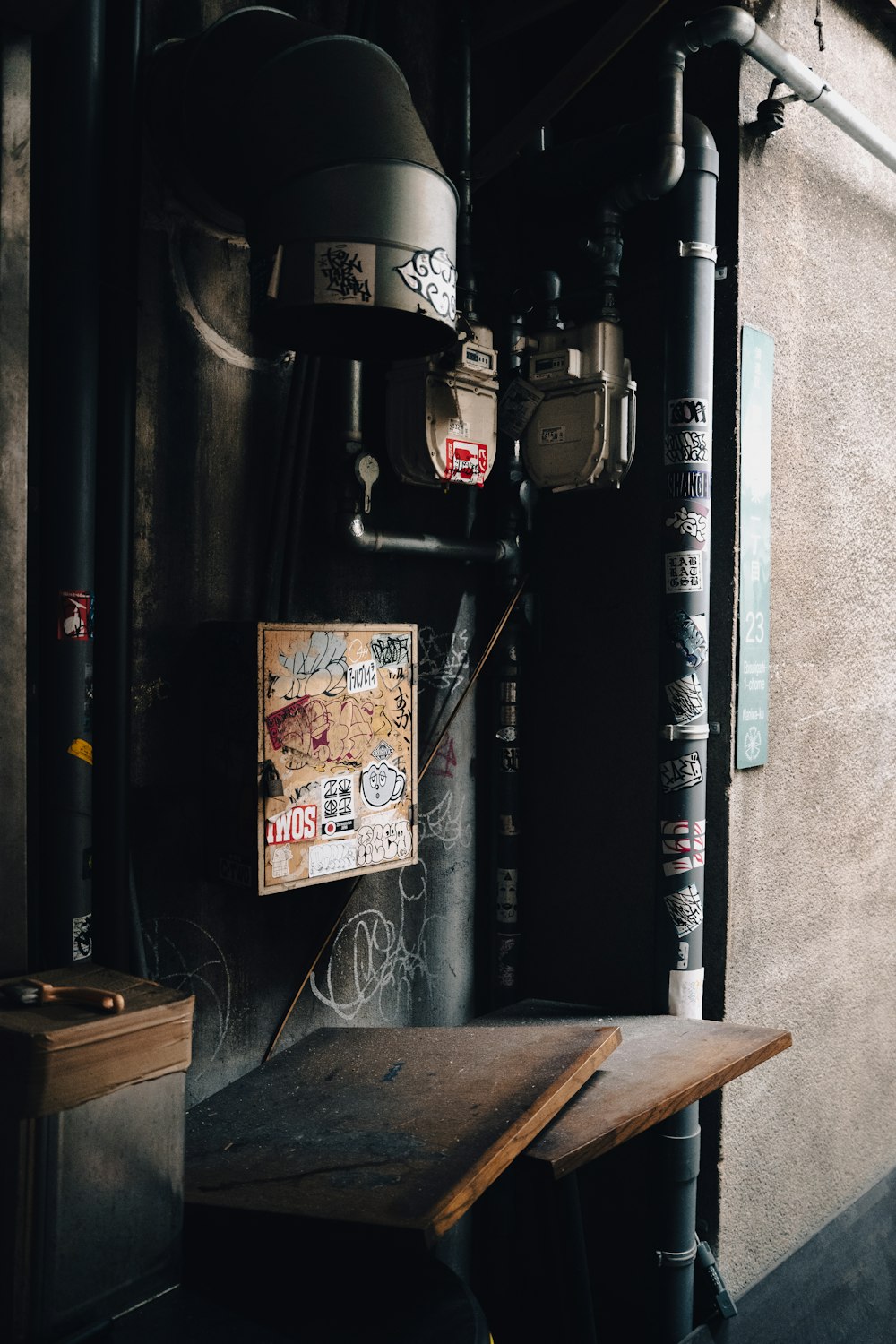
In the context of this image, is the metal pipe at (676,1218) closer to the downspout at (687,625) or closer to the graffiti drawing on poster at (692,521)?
the downspout at (687,625)

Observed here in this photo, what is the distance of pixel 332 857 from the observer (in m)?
2.57

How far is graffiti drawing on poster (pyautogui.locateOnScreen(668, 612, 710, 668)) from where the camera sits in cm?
299

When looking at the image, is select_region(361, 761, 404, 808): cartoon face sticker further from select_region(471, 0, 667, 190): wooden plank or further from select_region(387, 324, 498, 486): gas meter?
select_region(471, 0, 667, 190): wooden plank

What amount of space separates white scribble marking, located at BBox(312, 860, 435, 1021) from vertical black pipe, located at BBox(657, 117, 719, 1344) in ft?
2.27

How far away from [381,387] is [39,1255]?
2.15 metres

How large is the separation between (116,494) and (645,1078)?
1.74 metres

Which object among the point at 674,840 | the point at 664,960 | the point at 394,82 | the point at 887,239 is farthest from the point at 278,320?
the point at 887,239

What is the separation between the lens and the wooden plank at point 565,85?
9.25ft

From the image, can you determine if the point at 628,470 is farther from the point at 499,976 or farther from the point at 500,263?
the point at 499,976

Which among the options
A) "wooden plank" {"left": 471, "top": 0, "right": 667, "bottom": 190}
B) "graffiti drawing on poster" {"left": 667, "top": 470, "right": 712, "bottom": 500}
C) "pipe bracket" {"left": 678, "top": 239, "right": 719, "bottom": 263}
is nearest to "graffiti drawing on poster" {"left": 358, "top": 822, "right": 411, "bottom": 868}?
"graffiti drawing on poster" {"left": 667, "top": 470, "right": 712, "bottom": 500}

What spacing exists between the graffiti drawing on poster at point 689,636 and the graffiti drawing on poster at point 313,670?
3.14ft

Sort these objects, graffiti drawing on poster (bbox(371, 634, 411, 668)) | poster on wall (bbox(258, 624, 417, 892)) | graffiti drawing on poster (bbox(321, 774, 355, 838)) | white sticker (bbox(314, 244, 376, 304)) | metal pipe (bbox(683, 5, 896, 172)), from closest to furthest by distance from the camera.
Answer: white sticker (bbox(314, 244, 376, 304)) < poster on wall (bbox(258, 624, 417, 892)) < graffiti drawing on poster (bbox(321, 774, 355, 838)) < graffiti drawing on poster (bbox(371, 634, 411, 668)) < metal pipe (bbox(683, 5, 896, 172))

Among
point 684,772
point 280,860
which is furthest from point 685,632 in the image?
point 280,860

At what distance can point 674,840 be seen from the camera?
2.99m
